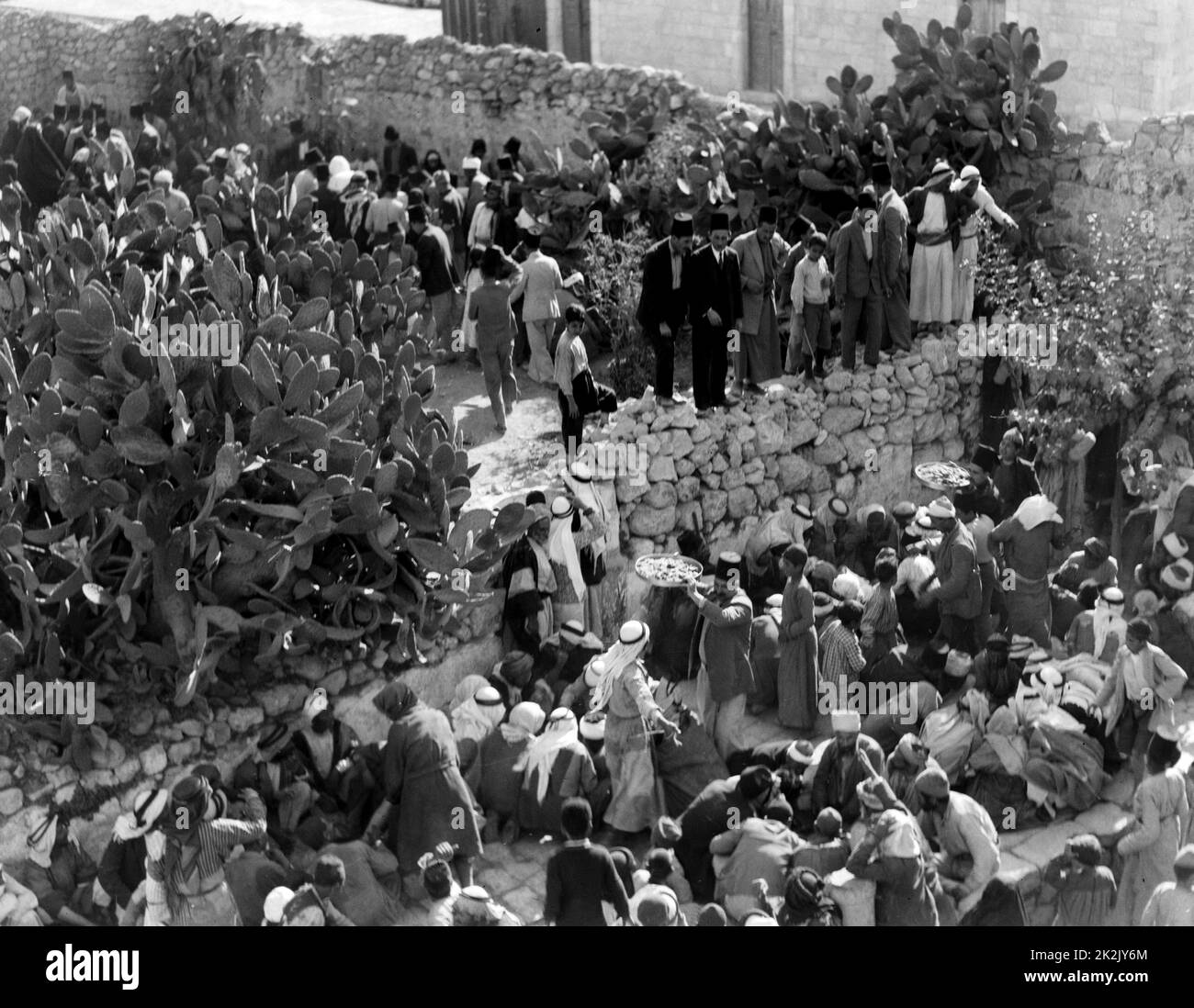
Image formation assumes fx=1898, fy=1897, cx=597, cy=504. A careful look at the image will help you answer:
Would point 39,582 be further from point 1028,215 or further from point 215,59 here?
point 215,59

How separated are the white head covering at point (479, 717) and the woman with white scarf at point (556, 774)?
0.35 meters

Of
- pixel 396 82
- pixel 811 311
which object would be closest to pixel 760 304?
pixel 811 311

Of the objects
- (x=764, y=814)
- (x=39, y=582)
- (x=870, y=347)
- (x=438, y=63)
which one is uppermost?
(x=438, y=63)

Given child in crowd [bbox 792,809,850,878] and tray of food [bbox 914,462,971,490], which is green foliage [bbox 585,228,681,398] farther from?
child in crowd [bbox 792,809,850,878]

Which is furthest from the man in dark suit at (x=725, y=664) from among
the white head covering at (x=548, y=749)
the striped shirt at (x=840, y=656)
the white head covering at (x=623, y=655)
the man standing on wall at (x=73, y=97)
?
the man standing on wall at (x=73, y=97)

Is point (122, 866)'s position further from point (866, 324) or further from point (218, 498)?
point (866, 324)

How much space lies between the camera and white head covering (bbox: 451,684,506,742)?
9781mm

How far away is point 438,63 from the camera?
59.3 ft

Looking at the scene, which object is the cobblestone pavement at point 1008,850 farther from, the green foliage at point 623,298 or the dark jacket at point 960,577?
the green foliage at point 623,298

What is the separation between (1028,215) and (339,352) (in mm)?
5626

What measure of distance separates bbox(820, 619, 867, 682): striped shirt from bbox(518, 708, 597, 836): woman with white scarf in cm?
152

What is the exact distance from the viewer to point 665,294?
1170cm

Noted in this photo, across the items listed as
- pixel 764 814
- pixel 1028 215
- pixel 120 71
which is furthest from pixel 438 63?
pixel 764 814

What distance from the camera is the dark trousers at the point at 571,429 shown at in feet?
38.5
